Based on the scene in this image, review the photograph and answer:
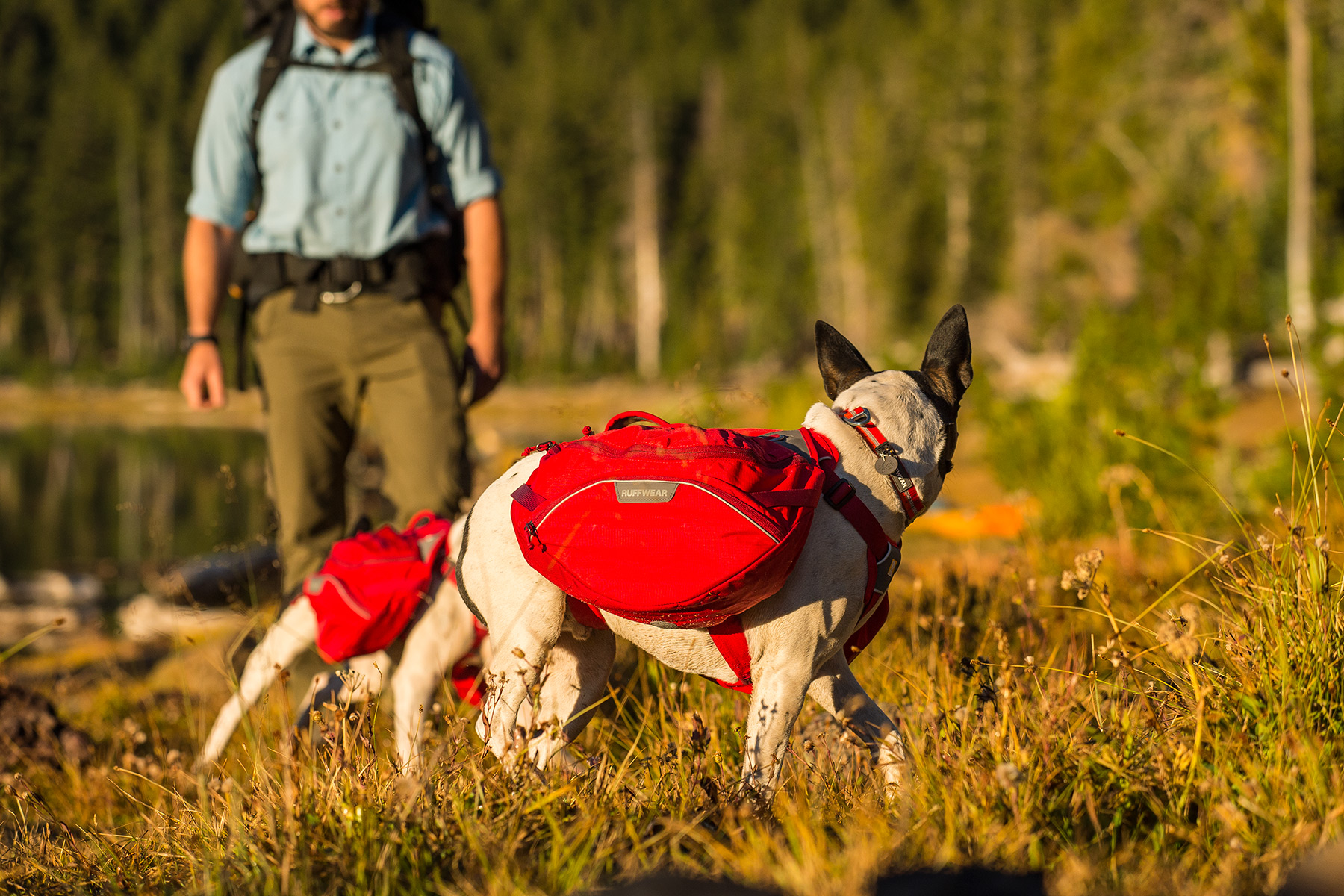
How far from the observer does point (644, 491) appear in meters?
1.81

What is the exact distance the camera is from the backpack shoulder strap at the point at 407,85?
3475 millimetres

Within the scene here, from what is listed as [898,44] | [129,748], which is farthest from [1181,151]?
[129,748]

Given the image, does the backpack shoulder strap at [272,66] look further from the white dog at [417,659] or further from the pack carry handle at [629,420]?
the pack carry handle at [629,420]

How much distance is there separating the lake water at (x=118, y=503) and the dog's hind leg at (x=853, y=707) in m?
2.26

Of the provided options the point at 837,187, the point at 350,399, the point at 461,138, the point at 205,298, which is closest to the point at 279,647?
the point at 350,399

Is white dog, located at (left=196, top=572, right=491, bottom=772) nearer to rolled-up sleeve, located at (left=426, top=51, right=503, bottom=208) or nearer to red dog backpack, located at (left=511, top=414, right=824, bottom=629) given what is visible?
red dog backpack, located at (left=511, top=414, right=824, bottom=629)

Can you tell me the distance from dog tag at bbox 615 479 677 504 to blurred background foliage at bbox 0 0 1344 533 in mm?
4544

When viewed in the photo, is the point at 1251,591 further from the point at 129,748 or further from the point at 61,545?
the point at 61,545

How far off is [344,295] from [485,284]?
0.52 m

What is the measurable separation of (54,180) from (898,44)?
44.2 meters

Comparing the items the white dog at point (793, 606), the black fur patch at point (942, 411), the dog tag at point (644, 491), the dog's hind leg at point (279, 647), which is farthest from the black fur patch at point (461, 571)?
the dog's hind leg at point (279, 647)

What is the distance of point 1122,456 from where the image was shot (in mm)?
6812

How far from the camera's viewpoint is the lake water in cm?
1152

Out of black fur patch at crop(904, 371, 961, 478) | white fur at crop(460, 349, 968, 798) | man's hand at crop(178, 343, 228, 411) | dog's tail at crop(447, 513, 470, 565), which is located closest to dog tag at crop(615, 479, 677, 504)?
white fur at crop(460, 349, 968, 798)
